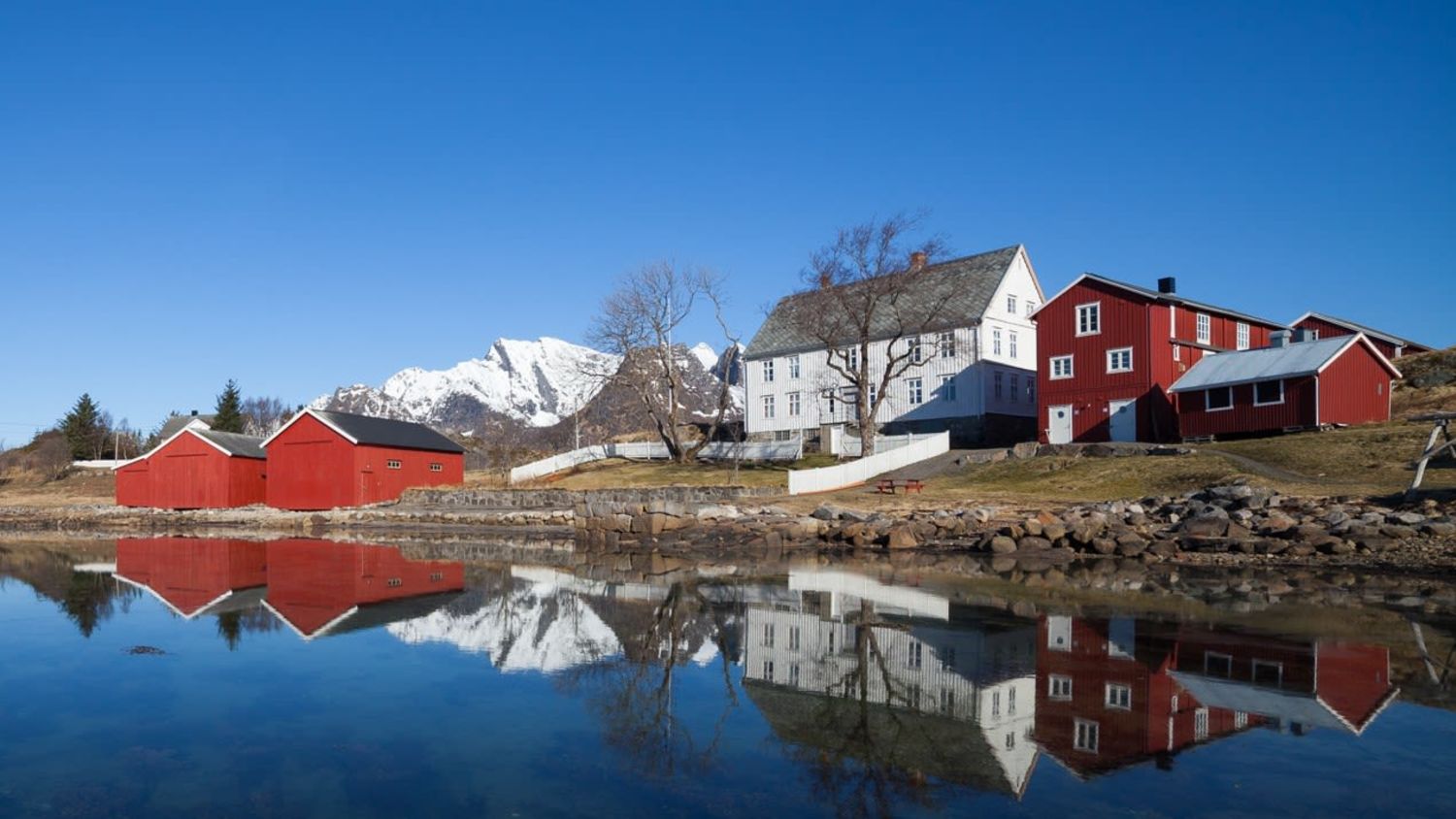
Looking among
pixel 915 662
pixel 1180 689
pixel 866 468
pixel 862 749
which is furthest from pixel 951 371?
pixel 862 749

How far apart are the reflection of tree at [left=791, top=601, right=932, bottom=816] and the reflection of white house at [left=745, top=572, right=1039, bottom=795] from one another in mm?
48

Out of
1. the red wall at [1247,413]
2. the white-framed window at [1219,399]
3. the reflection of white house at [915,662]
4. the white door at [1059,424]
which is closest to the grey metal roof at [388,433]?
the white door at [1059,424]

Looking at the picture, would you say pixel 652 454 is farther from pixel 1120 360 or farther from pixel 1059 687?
pixel 1059 687

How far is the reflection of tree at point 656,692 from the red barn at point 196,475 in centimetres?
4504

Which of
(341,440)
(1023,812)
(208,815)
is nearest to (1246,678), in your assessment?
(1023,812)

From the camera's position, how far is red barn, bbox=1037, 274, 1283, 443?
41.8m

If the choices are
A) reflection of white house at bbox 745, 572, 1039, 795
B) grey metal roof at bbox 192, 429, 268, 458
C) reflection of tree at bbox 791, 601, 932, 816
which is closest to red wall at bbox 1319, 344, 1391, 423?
reflection of white house at bbox 745, 572, 1039, 795

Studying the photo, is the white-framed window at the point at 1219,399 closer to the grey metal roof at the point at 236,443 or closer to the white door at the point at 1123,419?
the white door at the point at 1123,419

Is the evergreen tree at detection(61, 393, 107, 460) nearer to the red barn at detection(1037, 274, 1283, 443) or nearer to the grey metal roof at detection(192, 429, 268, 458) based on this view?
the grey metal roof at detection(192, 429, 268, 458)

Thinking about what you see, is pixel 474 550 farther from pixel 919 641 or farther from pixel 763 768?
pixel 763 768

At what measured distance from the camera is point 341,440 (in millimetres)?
49312

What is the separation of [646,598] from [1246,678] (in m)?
9.89

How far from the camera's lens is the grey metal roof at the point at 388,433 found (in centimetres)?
4997

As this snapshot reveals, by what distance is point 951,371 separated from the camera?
165ft
